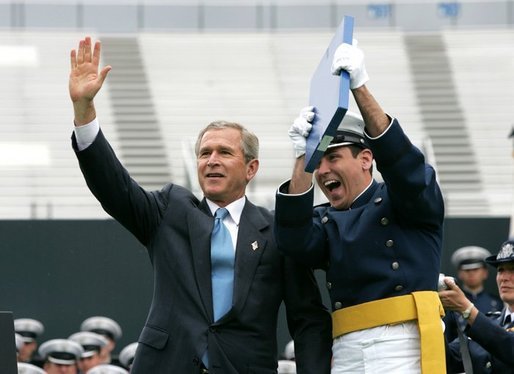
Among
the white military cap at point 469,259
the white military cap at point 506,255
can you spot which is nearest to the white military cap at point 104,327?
the white military cap at point 469,259

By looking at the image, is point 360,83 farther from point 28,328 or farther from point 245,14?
point 245,14

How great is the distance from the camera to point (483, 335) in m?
6.00

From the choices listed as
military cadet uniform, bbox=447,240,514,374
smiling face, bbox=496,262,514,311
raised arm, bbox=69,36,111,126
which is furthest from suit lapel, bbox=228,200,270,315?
smiling face, bbox=496,262,514,311

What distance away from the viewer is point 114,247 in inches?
455

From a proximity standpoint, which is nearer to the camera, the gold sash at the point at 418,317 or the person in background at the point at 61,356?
the gold sash at the point at 418,317

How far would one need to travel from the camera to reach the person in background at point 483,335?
5738 mm

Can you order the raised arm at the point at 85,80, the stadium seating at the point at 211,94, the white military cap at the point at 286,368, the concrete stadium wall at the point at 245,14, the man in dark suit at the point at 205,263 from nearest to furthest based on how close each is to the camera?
the raised arm at the point at 85,80, the man in dark suit at the point at 205,263, the white military cap at the point at 286,368, the stadium seating at the point at 211,94, the concrete stadium wall at the point at 245,14

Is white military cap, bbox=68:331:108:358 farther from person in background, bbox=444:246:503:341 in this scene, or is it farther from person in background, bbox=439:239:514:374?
person in background, bbox=439:239:514:374

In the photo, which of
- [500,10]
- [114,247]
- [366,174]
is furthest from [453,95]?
[366,174]

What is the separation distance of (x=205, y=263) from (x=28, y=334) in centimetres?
581

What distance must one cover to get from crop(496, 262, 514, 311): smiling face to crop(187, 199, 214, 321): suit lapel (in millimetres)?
1724

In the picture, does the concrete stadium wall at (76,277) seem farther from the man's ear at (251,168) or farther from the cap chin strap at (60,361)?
the man's ear at (251,168)

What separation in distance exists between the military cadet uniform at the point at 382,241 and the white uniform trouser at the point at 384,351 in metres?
0.04

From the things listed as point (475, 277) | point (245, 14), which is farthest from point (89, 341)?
point (245, 14)
